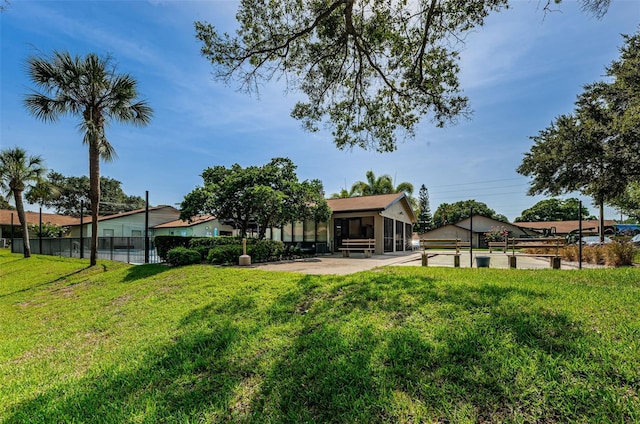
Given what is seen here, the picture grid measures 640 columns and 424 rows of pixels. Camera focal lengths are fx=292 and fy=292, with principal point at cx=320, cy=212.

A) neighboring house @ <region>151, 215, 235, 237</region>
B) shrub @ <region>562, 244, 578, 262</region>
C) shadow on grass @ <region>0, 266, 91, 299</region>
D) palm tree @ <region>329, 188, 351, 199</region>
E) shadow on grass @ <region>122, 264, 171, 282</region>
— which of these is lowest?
shadow on grass @ <region>0, 266, 91, 299</region>

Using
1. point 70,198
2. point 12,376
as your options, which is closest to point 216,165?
point 12,376

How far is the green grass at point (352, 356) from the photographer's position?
2602mm

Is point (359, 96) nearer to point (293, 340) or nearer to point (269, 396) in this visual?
point (293, 340)

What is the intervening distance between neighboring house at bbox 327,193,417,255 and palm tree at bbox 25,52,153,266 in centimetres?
1262

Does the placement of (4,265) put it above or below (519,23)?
below

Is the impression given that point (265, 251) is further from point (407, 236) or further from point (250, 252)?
point (407, 236)

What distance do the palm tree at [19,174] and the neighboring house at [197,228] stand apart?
9380mm

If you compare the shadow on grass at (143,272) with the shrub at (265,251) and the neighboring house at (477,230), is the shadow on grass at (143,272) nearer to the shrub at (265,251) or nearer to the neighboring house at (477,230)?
the shrub at (265,251)

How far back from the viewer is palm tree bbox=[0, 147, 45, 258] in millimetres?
19969

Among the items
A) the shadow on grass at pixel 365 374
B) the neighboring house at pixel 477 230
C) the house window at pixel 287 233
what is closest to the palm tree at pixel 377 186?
the neighboring house at pixel 477 230

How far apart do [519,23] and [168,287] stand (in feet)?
35.6

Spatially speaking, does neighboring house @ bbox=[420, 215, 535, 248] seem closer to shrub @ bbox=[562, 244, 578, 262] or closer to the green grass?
shrub @ bbox=[562, 244, 578, 262]

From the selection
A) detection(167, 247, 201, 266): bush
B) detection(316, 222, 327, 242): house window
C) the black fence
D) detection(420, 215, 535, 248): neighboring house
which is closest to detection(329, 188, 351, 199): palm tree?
detection(316, 222, 327, 242): house window

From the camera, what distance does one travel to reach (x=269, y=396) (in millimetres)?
2971
